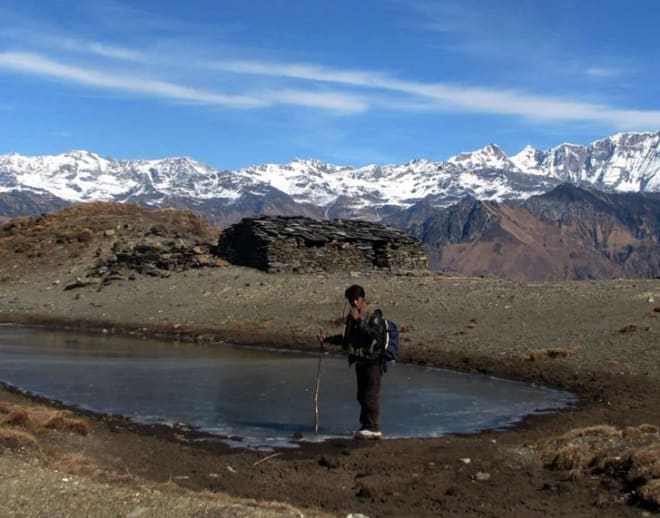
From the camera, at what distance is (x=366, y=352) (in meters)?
14.6

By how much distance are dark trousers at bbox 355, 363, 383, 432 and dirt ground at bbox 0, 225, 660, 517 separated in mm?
413

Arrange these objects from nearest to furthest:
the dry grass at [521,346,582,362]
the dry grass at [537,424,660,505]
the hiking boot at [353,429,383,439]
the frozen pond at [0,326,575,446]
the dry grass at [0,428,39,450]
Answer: the dry grass at [537,424,660,505]
the dry grass at [0,428,39,450]
the hiking boot at [353,429,383,439]
the frozen pond at [0,326,575,446]
the dry grass at [521,346,582,362]

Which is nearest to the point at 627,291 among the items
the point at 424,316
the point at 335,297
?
the point at 424,316

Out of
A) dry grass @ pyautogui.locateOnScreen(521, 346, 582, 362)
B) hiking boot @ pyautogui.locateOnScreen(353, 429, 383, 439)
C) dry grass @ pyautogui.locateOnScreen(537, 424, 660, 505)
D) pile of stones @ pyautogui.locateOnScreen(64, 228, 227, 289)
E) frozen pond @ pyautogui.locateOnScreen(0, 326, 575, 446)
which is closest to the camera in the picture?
dry grass @ pyautogui.locateOnScreen(537, 424, 660, 505)

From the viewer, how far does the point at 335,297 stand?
33.5 m

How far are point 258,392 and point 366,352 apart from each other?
204 inches

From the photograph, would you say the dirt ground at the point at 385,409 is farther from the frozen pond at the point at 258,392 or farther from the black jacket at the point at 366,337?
the black jacket at the point at 366,337

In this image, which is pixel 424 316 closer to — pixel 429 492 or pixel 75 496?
pixel 429 492

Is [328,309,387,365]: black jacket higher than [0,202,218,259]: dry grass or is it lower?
lower

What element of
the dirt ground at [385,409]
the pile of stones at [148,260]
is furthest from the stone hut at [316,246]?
the dirt ground at [385,409]

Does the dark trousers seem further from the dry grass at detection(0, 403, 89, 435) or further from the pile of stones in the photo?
the pile of stones

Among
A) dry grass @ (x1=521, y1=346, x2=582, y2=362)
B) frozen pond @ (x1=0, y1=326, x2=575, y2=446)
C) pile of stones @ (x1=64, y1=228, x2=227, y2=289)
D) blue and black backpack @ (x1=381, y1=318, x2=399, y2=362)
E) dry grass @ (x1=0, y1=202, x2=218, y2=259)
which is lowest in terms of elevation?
frozen pond @ (x1=0, y1=326, x2=575, y2=446)

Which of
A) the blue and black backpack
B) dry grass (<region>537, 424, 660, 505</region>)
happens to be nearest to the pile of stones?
the blue and black backpack

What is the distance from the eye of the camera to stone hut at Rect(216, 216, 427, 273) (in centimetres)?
4362
